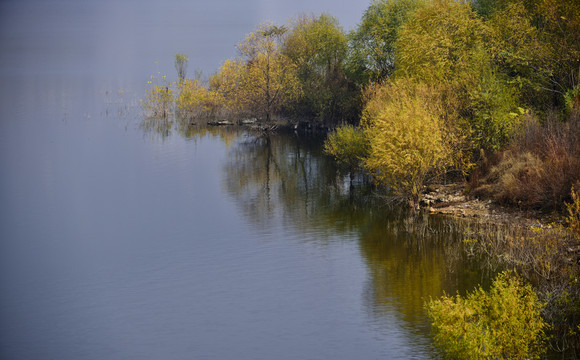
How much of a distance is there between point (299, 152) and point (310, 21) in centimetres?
3010

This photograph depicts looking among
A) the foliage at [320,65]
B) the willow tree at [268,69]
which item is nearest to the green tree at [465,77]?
the foliage at [320,65]

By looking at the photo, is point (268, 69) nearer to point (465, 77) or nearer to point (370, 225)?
point (465, 77)

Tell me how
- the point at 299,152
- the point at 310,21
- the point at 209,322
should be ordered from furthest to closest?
the point at 310,21, the point at 299,152, the point at 209,322

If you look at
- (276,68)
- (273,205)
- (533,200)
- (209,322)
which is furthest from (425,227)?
(276,68)

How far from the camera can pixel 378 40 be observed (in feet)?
251

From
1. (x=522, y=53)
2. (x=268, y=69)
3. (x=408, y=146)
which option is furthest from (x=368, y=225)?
(x=268, y=69)

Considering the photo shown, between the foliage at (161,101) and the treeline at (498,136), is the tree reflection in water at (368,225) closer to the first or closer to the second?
the treeline at (498,136)

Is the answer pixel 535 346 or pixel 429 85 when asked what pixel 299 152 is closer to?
pixel 429 85

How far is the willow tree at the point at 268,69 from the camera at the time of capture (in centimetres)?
8675

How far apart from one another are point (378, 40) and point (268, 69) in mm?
16852

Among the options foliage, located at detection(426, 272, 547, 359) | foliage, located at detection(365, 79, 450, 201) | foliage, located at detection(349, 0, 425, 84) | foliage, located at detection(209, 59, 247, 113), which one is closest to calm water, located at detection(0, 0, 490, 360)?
foliage, located at detection(365, 79, 450, 201)

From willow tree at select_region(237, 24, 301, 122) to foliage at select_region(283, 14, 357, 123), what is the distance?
150 centimetres

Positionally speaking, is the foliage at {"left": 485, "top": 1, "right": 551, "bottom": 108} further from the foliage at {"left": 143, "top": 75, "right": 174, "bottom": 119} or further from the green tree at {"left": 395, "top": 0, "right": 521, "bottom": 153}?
the foliage at {"left": 143, "top": 75, "right": 174, "bottom": 119}

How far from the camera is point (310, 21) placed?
94688 millimetres
